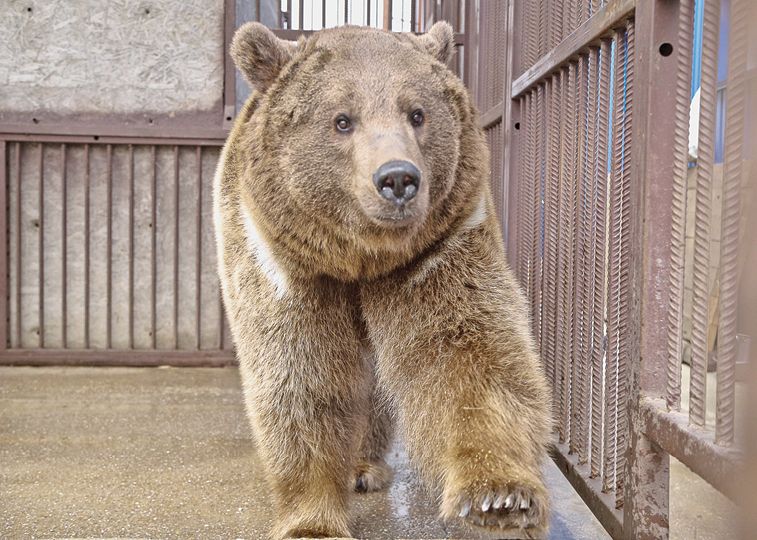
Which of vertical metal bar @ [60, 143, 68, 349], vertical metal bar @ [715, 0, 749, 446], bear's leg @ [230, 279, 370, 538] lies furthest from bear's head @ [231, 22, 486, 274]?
vertical metal bar @ [60, 143, 68, 349]

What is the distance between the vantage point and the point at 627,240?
238cm

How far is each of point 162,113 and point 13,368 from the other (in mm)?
2189

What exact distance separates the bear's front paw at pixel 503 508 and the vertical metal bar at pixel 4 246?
4820 millimetres

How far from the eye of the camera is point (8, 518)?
9.87ft

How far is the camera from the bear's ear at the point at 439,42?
2.77 m

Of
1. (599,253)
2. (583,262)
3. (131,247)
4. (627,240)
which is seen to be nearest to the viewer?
(627,240)

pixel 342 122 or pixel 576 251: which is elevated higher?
pixel 342 122

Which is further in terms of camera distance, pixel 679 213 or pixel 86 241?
pixel 86 241

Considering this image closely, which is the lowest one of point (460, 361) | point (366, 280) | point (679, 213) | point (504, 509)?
point (504, 509)

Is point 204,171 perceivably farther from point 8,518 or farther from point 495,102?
point 8,518

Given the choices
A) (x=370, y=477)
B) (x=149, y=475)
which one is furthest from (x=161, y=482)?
(x=370, y=477)

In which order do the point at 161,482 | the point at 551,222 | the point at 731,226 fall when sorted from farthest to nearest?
the point at 161,482
the point at 551,222
the point at 731,226

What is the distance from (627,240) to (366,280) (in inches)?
32.2

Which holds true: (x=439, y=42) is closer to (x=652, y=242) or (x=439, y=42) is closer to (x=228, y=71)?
(x=652, y=242)
